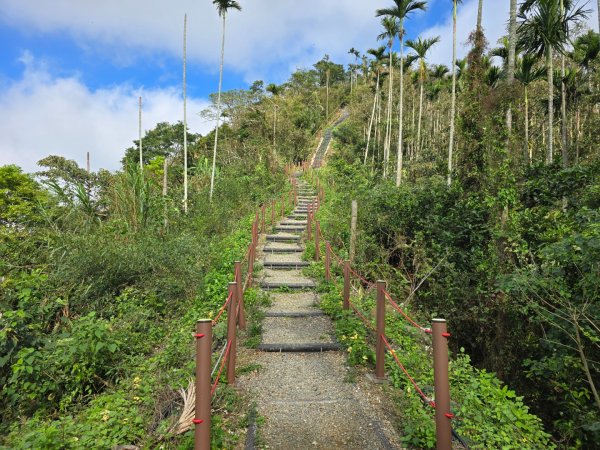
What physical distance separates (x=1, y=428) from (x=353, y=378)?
12.4 feet

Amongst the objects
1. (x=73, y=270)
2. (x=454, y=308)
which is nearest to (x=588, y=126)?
(x=454, y=308)

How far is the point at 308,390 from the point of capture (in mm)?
3688

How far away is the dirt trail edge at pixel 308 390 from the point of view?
2.90 meters

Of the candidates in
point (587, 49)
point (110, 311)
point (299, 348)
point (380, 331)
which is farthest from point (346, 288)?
point (587, 49)

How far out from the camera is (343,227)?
9766 mm

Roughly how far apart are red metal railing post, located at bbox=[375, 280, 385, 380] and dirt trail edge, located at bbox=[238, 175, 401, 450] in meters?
0.20

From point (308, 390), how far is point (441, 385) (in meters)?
1.73

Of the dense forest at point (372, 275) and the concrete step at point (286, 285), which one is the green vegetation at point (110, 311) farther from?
the concrete step at point (286, 285)

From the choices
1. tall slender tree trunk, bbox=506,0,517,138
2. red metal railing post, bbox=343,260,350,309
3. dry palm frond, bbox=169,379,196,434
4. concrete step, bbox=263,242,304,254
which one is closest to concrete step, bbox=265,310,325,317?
red metal railing post, bbox=343,260,350,309

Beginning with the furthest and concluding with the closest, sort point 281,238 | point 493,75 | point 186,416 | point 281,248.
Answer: point 493,75 → point 281,238 → point 281,248 → point 186,416

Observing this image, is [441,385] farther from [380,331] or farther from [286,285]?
[286,285]

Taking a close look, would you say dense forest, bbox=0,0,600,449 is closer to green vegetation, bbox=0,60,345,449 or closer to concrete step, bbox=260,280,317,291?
green vegetation, bbox=0,60,345,449

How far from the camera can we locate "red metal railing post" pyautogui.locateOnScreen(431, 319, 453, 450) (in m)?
2.29

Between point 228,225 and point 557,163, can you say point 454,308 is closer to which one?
point 557,163
